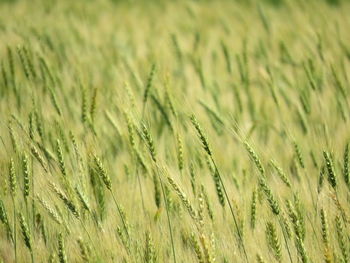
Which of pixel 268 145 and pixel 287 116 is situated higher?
pixel 287 116

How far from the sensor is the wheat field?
3.83 ft

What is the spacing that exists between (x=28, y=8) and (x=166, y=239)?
3732 millimetres

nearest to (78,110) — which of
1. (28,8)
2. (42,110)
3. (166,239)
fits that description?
(42,110)

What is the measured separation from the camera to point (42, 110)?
5.90 ft

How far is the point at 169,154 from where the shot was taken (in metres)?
1.70

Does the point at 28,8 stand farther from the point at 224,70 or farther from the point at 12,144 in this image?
the point at 12,144

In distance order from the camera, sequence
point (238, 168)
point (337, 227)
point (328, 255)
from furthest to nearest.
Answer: point (238, 168) → point (337, 227) → point (328, 255)

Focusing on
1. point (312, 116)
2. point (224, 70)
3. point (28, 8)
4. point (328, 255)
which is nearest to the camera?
point (328, 255)

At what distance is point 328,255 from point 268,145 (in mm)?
1001

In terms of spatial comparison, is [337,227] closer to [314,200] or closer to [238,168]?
[314,200]

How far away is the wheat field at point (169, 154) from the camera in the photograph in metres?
1.17

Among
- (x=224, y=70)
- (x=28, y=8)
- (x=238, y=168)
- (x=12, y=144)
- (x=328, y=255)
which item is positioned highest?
(x=28, y=8)

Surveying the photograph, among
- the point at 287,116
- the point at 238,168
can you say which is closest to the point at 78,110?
the point at 238,168

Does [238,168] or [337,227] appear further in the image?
[238,168]
